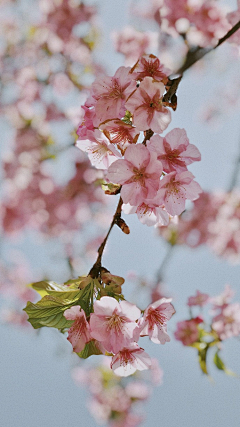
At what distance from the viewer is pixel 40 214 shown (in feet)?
15.3

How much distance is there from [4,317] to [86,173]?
3.30 meters

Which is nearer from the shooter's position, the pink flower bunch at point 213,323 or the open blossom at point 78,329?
the open blossom at point 78,329

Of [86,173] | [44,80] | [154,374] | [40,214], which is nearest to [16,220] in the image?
[40,214]

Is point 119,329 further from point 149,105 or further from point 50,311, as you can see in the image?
point 149,105

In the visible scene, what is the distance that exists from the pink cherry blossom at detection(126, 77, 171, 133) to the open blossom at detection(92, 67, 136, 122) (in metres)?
0.05

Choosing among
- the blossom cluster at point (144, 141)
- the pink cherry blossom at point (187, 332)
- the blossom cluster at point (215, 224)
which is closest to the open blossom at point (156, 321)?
the blossom cluster at point (144, 141)

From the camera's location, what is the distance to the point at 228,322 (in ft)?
8.04

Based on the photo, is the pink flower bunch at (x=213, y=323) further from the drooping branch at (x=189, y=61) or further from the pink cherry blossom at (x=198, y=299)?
the drooping branch at (x=189, y=61)

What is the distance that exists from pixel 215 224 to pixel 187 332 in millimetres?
2609

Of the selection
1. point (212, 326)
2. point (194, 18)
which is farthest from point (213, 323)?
point (194, 18)

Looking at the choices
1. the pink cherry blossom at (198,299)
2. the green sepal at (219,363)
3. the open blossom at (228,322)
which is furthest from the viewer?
the pink cherry blossom at (198,299)

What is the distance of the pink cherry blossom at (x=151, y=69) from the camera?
827 millimetres

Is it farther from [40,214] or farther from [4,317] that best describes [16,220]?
[4,317]

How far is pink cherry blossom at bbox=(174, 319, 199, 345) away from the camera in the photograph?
2322 millimetres
